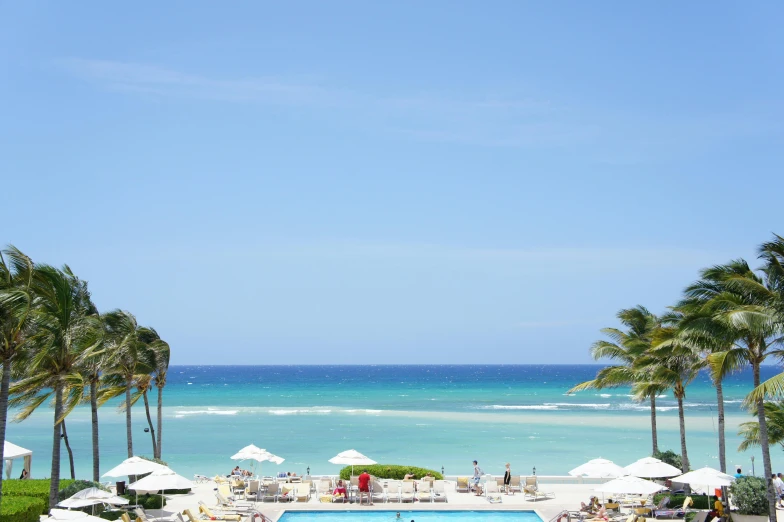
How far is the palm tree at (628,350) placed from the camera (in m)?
23.9

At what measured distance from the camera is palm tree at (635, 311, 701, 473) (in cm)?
2081

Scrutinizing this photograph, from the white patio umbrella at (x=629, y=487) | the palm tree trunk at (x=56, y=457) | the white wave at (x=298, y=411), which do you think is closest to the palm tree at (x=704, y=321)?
the white patio umbrella at (x=629, y=487)

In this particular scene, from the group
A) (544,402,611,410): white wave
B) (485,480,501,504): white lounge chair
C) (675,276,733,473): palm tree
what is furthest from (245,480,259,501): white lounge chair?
(544,402,611,410): white wave

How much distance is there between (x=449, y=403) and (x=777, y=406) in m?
60.8

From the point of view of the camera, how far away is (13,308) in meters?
13.2

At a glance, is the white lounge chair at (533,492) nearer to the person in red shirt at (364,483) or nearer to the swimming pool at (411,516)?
the swimming pool at (411,516)

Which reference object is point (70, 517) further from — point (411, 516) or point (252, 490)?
point (411, 516)

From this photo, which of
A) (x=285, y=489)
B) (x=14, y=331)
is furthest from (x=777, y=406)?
(x=14, y=331)

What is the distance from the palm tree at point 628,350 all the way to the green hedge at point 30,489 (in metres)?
17.2

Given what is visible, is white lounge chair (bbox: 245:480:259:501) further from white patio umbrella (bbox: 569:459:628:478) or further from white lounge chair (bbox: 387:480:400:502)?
white patio umbrella (bbox: 569:459:628:478)

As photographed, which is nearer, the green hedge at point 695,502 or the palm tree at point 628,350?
the green hedge at point 695,502

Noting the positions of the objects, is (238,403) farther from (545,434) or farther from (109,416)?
(545,434)

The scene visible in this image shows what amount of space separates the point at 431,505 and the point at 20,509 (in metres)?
11.1

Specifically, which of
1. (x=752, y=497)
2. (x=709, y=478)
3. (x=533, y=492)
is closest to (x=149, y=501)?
(x=533, y=492)
